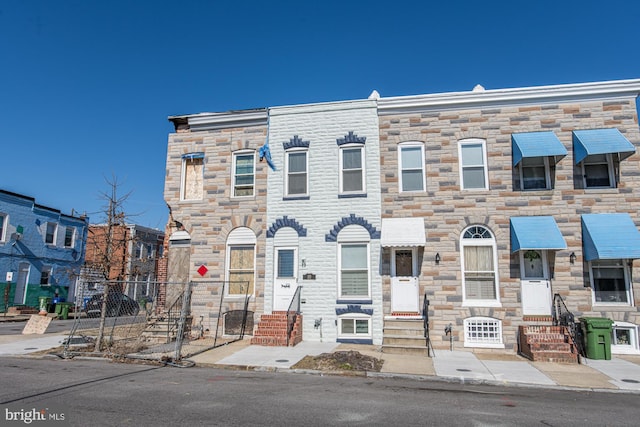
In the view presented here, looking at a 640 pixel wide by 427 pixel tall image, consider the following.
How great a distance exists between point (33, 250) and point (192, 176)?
19.1m

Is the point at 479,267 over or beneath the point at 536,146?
beneath

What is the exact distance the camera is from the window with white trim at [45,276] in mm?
30703

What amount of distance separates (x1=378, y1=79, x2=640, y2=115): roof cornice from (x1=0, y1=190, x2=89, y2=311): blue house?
74.3 ft

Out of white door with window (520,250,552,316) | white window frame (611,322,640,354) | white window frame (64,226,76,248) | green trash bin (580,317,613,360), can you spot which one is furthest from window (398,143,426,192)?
white window frame (64,226,76,248)

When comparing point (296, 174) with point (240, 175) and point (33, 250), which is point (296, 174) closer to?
point (240, 175)

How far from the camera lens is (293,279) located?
15.6m

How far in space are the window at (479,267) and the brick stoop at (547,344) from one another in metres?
1.43

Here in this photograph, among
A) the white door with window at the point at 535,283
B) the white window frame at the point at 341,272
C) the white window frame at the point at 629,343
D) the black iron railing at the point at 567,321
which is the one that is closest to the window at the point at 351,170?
the white window frame at the point at 341,272

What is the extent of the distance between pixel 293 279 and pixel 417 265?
423 centimetres

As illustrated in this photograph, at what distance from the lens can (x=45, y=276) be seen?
31031 millimetres

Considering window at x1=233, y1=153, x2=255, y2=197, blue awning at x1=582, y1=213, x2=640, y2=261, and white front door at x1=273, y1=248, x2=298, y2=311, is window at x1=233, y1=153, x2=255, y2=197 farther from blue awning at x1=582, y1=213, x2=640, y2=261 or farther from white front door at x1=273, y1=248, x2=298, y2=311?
blue awning at x1=582, y1=213, x2=640, y2=261

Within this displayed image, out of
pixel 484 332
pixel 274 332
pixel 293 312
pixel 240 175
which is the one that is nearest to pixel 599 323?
pixel 484 332

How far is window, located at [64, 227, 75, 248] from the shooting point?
1299 inches

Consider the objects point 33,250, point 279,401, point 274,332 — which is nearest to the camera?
point 279,401
